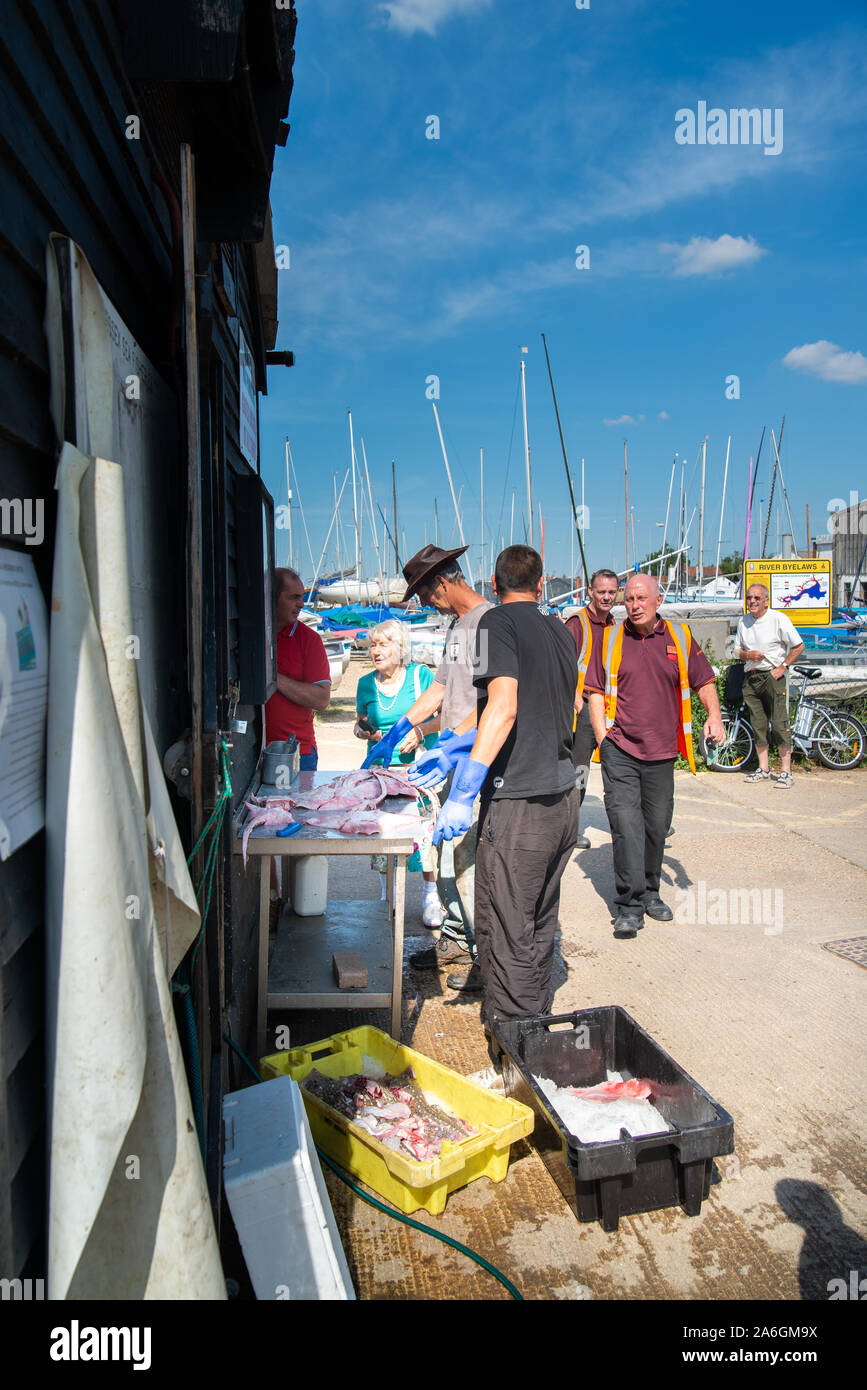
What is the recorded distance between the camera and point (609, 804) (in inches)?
223

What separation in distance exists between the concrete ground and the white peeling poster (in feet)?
6.67

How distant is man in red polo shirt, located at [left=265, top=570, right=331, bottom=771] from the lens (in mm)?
5273

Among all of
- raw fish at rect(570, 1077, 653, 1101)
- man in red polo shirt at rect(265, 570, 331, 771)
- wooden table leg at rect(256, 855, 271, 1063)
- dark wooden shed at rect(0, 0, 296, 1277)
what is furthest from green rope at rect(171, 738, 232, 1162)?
man in red polo shirt at rect(265, 570, 331, 771)

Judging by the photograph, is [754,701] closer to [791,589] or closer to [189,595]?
[791,589]

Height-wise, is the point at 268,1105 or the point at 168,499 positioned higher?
the point at 168,499

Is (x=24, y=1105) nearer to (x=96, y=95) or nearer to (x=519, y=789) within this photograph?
(x=96, y=95)

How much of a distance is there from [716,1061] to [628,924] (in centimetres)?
159

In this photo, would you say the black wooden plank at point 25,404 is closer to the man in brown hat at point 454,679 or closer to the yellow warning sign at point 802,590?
the man in brown hat at point 454,679

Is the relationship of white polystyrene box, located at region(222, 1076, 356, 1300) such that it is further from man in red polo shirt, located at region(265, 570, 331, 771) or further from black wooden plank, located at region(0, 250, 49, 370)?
man in red polo shirt, located at region(265, 570, 331, 771)
